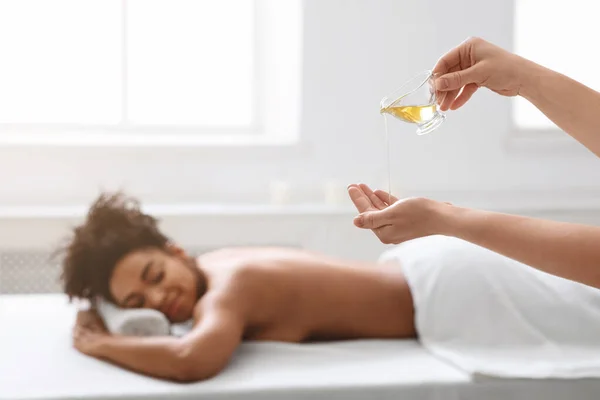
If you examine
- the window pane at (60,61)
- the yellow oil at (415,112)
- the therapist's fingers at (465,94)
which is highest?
the window pane at (60,61)

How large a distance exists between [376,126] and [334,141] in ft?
0.53

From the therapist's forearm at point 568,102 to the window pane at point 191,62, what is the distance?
1.92 meters

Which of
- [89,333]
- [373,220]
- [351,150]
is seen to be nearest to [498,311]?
[373,220]

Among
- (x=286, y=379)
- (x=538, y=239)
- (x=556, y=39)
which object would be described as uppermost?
(x=556, y=39)

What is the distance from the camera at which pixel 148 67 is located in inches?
126

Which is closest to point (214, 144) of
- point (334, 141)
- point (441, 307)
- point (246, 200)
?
point (246, 200)

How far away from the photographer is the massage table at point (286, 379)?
1.54 metres

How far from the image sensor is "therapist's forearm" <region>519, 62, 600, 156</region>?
1454mm

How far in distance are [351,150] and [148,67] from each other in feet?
2.78

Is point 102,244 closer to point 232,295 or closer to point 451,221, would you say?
point 232,295

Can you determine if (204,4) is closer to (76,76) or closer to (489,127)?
(76,76)

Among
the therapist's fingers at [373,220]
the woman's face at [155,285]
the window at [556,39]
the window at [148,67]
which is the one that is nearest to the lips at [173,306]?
the woman's face at [155,285]

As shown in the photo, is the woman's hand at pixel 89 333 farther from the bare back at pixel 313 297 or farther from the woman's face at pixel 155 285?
the bare back at pixel 313 297

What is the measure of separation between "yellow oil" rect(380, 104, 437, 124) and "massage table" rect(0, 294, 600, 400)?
497 millimetres
